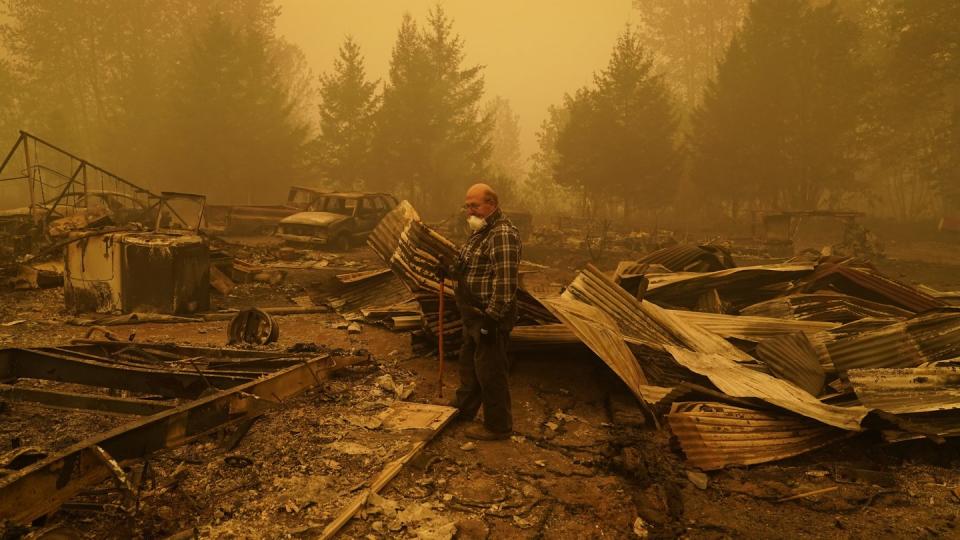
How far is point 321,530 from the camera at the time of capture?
3100 millimetres

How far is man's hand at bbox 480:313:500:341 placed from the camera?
4367mm

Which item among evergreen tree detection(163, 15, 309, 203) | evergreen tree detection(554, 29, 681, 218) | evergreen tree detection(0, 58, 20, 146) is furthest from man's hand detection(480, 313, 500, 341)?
evergreen tree detection(0, 58, 20, 146)

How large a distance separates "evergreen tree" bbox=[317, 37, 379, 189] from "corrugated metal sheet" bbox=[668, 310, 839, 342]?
2523cm

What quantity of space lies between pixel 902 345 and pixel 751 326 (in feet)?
4.39

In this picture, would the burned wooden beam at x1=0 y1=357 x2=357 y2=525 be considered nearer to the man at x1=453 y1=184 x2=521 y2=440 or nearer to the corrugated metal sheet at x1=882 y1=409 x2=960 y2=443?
the man at x1=453 y1=184 x2=521 y2=440

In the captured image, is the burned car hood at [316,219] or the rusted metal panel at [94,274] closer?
the rusted metal panel at [94,274]

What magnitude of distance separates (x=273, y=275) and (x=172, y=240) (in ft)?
10.6

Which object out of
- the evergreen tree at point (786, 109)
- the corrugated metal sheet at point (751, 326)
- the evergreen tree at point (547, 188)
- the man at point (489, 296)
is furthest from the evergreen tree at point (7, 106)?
the corrugated metal sheet at point (751, 326)

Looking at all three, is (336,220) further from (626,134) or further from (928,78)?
(928,78)

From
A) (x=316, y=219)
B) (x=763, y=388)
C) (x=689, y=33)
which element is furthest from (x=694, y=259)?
(x=689, y=33)

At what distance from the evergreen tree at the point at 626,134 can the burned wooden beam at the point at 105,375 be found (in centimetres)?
2434

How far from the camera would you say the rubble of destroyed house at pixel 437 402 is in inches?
130

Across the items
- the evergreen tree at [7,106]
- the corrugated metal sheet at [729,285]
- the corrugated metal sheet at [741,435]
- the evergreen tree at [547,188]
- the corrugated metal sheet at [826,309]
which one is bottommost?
the corrugated metal sheet at [741,435]

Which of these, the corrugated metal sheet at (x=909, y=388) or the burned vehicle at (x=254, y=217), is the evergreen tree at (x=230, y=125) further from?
the corrugated metal sheet at (x=909, y=388)
